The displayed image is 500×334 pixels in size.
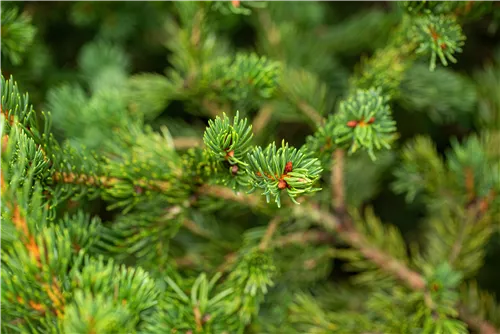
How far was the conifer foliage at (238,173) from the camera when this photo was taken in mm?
412

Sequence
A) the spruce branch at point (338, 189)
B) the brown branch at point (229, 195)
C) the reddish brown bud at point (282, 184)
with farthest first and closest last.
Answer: the spruce branch at point (338, 189) → the brown branch at point (229, 195) → the reddish brown bud at point (282, 184)

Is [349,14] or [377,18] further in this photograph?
[349,14]

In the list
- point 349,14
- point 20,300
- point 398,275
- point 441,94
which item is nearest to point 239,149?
point 20,300

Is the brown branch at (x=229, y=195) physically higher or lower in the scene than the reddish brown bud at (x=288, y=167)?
higher

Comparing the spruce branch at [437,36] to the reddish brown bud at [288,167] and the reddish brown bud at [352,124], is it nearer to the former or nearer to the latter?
the reddish brown bud at [352,124]

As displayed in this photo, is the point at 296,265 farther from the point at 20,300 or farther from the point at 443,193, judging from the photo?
the point at 20,300

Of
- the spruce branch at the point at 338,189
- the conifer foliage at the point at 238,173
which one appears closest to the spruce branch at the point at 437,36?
the conifer foliage at the point at 238,173

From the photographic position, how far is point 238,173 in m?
0.45

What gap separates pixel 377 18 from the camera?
0.84 meters

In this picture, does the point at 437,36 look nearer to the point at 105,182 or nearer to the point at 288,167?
the point at 288,167

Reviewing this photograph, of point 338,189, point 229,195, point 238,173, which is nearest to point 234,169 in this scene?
point 238,173

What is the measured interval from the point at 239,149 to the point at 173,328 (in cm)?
19

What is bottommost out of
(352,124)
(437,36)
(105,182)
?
(105,182)

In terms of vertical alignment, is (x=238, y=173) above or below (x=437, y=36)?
below
